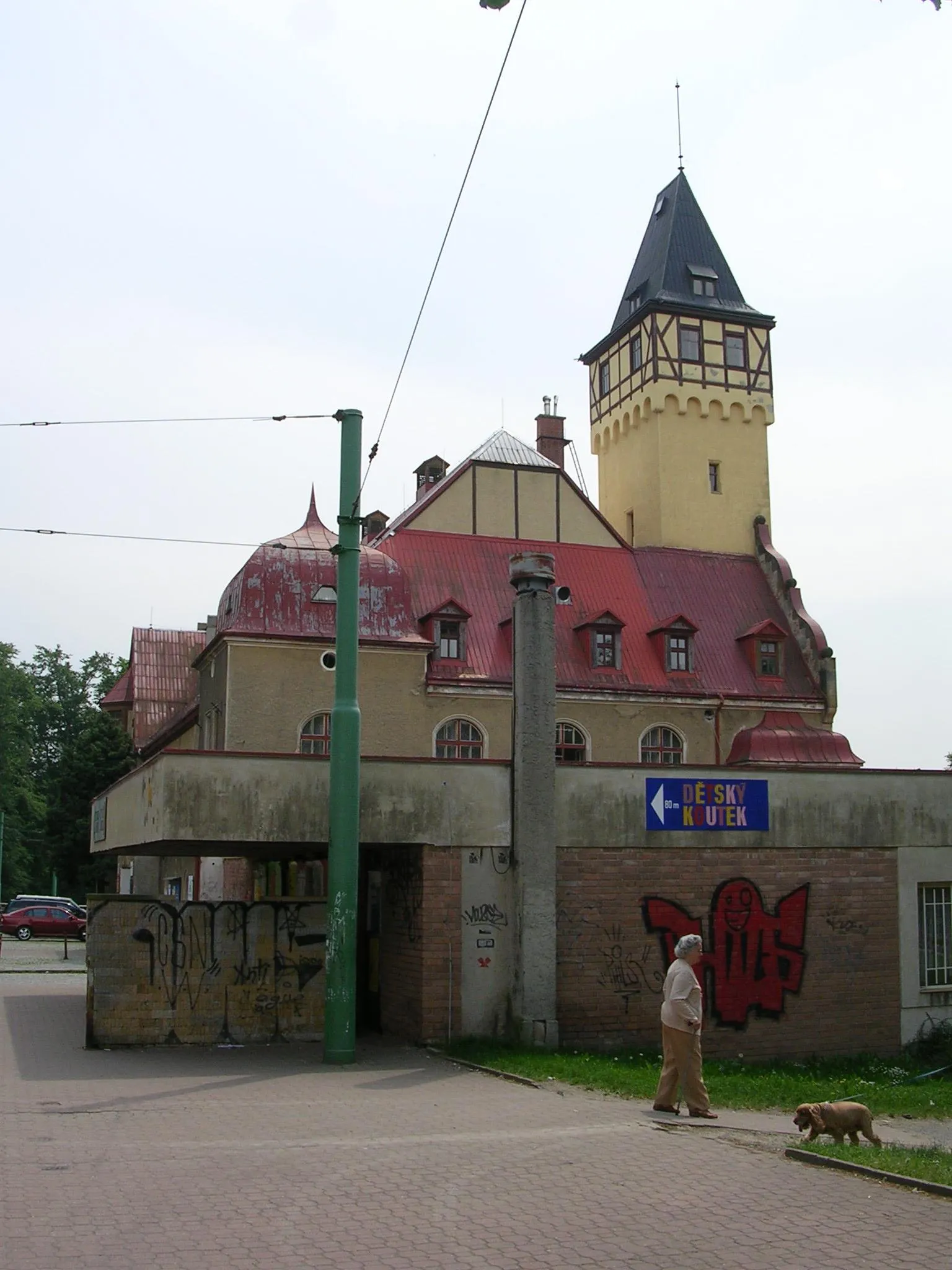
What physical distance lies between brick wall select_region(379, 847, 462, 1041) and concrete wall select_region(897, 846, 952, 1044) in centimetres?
704

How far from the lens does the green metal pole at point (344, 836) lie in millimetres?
15734

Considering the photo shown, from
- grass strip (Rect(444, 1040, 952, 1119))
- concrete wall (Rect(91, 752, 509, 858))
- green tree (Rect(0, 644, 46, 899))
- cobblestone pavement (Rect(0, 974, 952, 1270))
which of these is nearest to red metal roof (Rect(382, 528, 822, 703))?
concrete wall (Rect(91, 752, 509, 858))

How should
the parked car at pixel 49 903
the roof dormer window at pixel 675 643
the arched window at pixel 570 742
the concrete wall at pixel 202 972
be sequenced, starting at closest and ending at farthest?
the concrete wall at pixel 202 972
the arched window at pixel 570 742
the roof dormer window at pixel 675 643
the parked car at pixel 49 903

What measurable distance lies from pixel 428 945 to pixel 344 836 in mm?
2202

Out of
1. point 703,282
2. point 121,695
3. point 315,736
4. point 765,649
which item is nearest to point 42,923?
point 121,695

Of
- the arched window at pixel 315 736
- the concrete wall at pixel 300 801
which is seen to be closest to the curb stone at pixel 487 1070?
the concrete wall at pixel 300 801

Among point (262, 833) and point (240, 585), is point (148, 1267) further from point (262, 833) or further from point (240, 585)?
point (240, 585)

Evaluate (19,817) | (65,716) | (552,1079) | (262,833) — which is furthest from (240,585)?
(65,716)

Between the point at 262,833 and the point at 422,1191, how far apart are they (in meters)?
8.86

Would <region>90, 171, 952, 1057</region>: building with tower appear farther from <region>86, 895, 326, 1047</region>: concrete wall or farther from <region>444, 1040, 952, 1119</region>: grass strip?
<region>444, 1040, 952, 1119</region>: grass strip

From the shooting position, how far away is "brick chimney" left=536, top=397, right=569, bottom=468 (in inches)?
1726

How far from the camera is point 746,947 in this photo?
61.8ft

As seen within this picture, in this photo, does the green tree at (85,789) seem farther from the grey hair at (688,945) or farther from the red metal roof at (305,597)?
the grey hair at (688,945)

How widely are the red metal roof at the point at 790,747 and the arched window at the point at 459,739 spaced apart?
20.0ft
